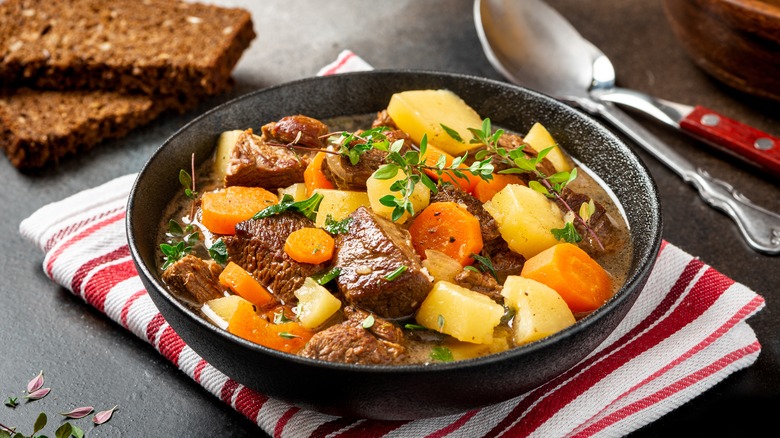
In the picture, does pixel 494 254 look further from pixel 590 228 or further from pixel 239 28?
pixel 239 28

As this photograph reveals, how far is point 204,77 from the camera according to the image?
3709 millimetres

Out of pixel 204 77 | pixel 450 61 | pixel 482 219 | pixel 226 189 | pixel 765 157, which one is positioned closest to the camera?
pixel 482 219

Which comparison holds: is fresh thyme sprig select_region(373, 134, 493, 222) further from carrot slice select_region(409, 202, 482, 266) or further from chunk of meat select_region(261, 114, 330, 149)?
chunk of meat select_region(261, 114, 330, 149)

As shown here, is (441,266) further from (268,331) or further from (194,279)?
(194,279)

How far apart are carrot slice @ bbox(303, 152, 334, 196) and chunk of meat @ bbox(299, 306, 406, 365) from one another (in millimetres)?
586

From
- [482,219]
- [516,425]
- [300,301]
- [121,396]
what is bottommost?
[121,396]

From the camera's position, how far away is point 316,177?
2.51 m

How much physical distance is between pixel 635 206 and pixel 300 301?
1126 millimetres

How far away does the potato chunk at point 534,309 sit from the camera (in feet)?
6.78

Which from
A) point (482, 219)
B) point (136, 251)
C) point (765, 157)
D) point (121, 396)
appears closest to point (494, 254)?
point (482, 219)

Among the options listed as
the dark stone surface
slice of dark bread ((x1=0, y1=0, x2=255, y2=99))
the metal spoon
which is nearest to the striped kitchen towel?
the dark stone surface


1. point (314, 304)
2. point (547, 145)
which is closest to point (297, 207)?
point (314, 304)

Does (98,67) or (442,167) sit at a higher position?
(442,167)

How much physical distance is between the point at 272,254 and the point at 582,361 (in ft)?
3.13
